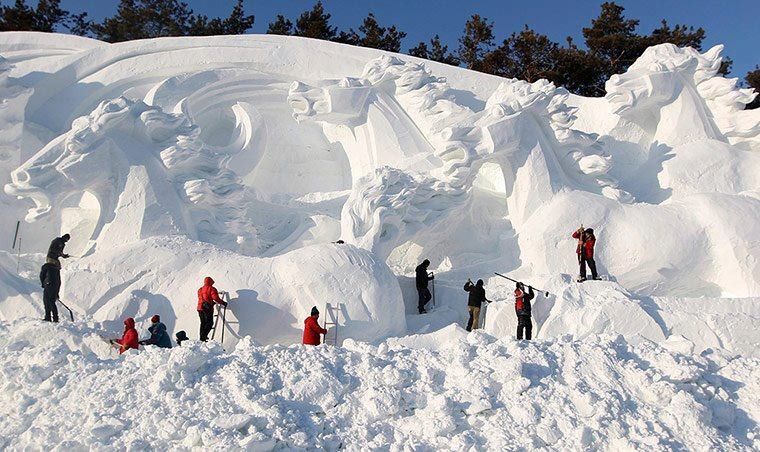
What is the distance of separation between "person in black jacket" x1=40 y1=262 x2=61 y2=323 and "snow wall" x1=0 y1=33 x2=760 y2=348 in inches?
7.5

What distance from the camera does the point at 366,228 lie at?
26.1 ft

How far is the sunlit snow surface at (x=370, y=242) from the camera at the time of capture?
4770 millimetres

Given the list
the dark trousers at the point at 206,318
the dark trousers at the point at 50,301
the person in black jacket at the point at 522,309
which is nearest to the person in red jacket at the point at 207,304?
the dark trousers at the point at 206,318

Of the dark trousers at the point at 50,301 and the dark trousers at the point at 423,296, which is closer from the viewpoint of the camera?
the dark trousers at the point at 50,301

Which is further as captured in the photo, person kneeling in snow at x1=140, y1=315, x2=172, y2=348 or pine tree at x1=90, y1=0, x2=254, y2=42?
pine tree at x1=90, y1=0, x2=254, y2=42

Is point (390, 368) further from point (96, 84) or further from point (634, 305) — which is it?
point (96, 84)

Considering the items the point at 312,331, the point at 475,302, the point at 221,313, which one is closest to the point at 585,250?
the point at 475,302

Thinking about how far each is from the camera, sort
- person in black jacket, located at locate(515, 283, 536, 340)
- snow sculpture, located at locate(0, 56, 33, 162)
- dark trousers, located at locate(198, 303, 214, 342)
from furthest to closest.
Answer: snow sculpture, located at locate(0, 56, 33, 162) < person in black jacket, located at locate(515, 283, 536, 340) < dark trousers, located at locate(198, 303, 214, 342)

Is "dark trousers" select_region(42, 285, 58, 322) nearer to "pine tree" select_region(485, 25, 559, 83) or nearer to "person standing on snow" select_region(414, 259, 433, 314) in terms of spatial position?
"person standing on snow" select_region(414, 259, 433, 314)

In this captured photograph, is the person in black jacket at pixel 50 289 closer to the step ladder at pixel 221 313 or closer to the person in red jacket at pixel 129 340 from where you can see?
the person in red jacket at pixel 129 340

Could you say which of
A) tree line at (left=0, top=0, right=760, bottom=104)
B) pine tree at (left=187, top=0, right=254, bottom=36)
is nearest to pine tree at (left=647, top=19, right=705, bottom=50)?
tree line at (left=0, top=0, right=760, bottom=104)

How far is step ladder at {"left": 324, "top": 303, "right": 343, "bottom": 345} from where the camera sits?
20.8ft

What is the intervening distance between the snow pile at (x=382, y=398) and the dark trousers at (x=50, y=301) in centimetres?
93

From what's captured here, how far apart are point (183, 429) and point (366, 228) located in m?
3.80
